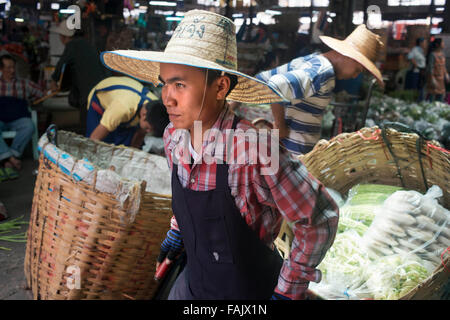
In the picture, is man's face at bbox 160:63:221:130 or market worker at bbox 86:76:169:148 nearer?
man's face at bbox 160:63:221:130

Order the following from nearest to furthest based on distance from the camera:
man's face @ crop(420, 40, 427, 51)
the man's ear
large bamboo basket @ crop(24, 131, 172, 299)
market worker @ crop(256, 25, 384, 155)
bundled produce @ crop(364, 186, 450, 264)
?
the man's ear → large bamboo basket @ crop(24, 131, 172, 299) → bundled produce @ crop(364, 186, 450, 264) → market worker @ crop(256, 25, 384, 155) → man's face @ crop(420, 40, 427, 51)

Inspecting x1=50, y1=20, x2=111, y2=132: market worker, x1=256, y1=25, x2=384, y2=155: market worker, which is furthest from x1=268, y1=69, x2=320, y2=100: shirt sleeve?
x1=50, y1=20, x2=111, y2=132: market worker

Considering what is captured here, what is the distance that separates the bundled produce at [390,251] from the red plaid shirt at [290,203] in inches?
27.2

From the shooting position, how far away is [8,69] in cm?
480

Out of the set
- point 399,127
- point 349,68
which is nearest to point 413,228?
point 399,127

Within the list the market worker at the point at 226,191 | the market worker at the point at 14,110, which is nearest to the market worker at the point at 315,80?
the market worker at the point at 226,191

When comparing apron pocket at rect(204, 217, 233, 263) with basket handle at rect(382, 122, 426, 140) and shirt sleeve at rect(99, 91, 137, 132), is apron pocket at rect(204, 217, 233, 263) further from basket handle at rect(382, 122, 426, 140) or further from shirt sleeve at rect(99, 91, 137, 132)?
shirt sleeve at rect(99, 91, 137, 132)

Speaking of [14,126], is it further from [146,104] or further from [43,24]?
[43,24]

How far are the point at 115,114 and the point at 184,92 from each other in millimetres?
1845

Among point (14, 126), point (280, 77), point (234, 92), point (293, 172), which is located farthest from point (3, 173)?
point (293, 172)

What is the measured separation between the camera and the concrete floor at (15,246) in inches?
95.3

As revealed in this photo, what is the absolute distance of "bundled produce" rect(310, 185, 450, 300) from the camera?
1.79 m

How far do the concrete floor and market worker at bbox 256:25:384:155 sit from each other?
6.14 ft

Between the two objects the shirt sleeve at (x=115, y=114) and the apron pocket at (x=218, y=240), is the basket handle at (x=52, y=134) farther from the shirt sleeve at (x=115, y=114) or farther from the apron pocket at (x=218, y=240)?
the apron pocket at (x=218, y=240)
